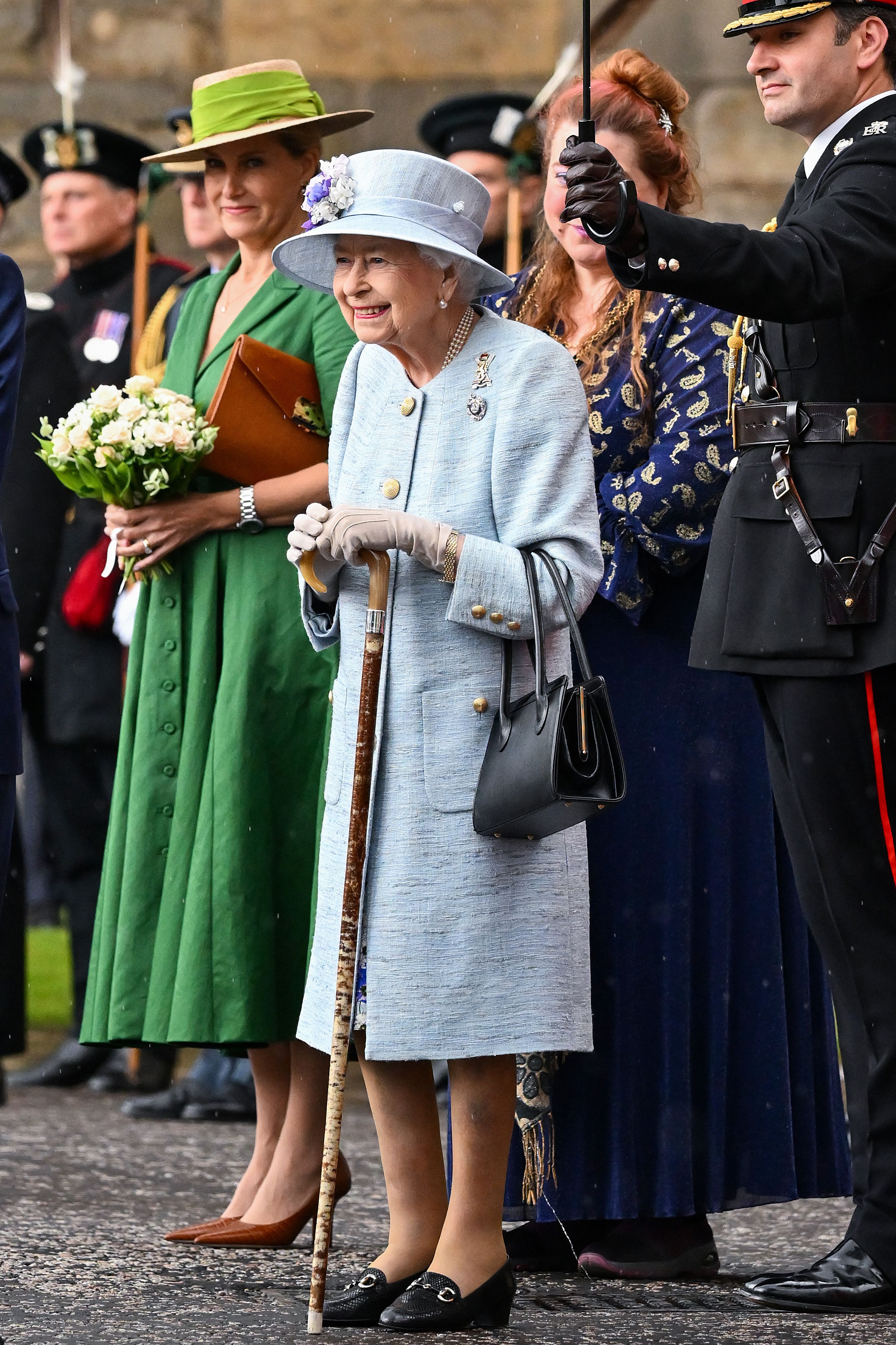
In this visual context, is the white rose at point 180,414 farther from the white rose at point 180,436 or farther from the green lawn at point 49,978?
the green lawn at point 49,978

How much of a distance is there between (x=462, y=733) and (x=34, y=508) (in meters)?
3.58

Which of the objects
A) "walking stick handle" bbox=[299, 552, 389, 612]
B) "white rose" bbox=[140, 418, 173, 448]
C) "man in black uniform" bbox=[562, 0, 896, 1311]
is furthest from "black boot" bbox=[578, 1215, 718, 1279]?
"white rose" bbox=[140, 418, 173, 448]

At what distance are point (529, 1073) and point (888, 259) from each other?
5.30 feet

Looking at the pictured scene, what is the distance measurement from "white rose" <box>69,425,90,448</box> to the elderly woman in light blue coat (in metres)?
0.78

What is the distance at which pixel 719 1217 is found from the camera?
16.9 ft

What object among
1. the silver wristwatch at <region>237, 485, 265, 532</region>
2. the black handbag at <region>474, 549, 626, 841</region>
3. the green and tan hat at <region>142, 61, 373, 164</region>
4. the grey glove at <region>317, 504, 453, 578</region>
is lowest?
the black handbag at <region>474, 549, 626, 841</region>

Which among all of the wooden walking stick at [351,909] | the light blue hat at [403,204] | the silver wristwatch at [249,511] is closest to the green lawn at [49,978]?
the silver wristwatch at [249,511]

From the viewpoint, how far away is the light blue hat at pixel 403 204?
12.5 ft

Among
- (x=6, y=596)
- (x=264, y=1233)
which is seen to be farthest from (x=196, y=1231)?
(x=6, y=596)

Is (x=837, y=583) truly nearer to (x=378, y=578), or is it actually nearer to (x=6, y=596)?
(x=378, y=578)

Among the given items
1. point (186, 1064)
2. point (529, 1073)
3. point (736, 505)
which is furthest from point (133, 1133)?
point (736, 505)

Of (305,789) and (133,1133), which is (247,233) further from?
(133,1133)

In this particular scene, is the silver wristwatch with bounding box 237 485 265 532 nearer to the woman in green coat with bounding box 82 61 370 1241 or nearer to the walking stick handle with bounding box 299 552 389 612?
the woman in green coat with bounding box 82 61 370 1241

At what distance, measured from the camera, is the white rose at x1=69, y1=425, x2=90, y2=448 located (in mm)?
4527
